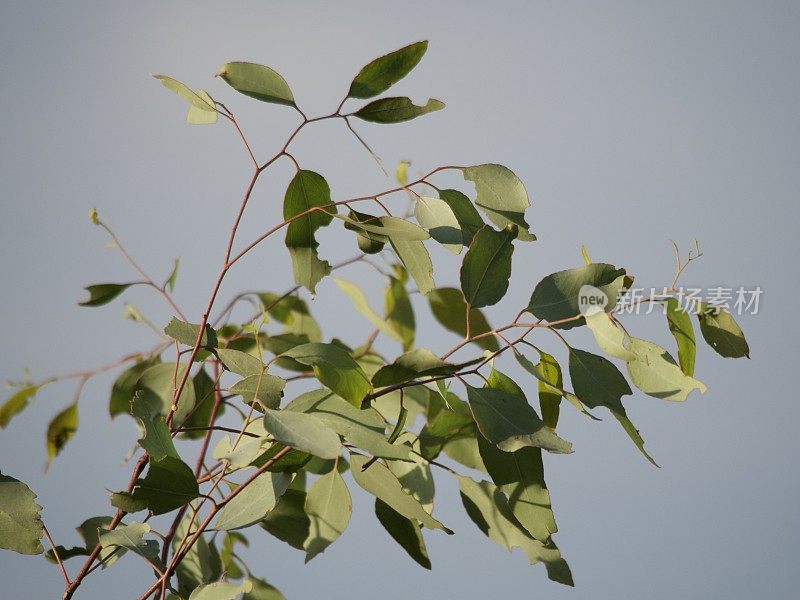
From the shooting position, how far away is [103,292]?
3.63 ft

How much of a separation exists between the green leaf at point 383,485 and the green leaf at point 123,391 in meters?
0.49

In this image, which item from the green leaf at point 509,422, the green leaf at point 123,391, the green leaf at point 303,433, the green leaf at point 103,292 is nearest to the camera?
the green leaf at point 303,433

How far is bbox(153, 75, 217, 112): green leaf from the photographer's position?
899 millimetres

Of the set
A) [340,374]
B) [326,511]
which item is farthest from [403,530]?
[340,374]

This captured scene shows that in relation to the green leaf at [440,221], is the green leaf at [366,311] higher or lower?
lower

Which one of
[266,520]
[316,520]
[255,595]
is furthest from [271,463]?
[255,595]

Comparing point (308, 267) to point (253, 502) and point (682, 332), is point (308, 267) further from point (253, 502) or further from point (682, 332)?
point (682, 332)

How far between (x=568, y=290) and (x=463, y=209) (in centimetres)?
16

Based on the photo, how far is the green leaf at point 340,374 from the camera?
0.82 metres

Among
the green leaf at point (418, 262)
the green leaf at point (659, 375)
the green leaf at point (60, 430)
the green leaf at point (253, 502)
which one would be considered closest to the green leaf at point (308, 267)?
the green leaf at point (418, 262)

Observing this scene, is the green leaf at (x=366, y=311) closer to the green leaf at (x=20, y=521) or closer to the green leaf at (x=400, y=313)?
the green leaf at (x=400, y=313)

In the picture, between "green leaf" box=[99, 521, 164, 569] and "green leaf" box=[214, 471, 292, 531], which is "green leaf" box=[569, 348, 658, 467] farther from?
"green leaf" box=[99, 521, 164, 569]

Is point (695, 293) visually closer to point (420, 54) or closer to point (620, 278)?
point (620, 278)

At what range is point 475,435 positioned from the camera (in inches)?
37.3
